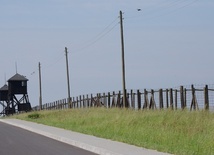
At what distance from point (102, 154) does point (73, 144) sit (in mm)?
4065

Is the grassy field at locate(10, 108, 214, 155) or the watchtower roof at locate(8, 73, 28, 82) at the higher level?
the watchtower roof at locate(8, 73, 28, 82)

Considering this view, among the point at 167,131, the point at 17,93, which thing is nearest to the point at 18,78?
the point at 17,93

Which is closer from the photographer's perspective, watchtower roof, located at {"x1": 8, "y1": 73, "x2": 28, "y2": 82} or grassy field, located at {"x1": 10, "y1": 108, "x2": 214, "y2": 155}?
grassy field, located at {"x1": 10, "y1": 108, "x2": 214, "y2": 155}

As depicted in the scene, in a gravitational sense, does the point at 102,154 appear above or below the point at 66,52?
below

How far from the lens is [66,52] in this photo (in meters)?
67.4

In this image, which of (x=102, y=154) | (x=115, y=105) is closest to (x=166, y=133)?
(x=102, y=154)

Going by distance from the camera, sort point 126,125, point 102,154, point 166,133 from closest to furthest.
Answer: point 102,154
point 166,133
point 126,125

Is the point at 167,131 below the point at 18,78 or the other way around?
below

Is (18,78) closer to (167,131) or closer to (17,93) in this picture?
(17,93)

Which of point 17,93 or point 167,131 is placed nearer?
point 167,131

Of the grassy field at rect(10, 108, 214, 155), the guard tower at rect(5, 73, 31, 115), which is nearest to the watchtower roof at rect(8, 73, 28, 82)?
the guard tower at rect(5, 73, 31, 115)

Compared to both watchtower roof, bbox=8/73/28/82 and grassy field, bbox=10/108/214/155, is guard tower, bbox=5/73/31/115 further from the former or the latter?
grassy field, bbox=10/108/214/155

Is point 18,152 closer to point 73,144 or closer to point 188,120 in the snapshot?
point 73,144

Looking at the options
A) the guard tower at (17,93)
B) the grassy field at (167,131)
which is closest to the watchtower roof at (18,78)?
the guard tower at (17,93)
